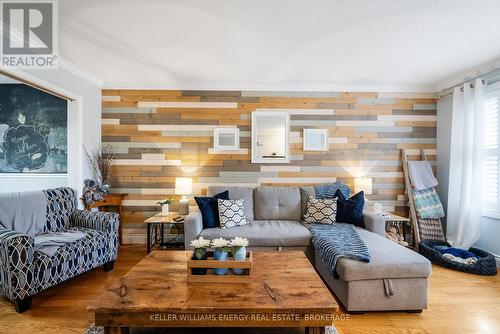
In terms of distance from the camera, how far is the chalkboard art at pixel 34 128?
404cm

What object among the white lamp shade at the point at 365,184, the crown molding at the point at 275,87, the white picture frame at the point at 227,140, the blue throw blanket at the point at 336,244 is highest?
the crown molding at the point at 275,87

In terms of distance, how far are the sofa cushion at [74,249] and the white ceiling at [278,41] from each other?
2050mm

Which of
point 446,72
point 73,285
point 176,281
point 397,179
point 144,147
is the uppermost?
point 446,72

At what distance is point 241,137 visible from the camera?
396 centimetres

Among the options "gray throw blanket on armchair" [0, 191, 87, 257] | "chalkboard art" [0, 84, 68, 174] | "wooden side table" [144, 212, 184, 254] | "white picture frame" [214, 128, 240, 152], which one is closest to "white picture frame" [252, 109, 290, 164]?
"white picture frame" [214, 128, 240, 152]

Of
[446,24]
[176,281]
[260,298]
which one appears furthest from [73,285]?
[446,24]

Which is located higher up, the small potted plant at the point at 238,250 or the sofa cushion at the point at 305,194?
the sofa cushion at the point at 305,194

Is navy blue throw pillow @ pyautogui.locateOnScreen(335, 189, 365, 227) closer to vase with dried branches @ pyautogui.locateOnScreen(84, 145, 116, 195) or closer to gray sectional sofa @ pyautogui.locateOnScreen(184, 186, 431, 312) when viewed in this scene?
gray sectional sofa @ pyautogui.locateOnScreen(184, 186, 431, 312)

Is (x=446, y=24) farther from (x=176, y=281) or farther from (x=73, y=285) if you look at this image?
(x=73, y=285)

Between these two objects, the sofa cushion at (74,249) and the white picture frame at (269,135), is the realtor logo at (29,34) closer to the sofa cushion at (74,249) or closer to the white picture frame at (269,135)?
the sofa cushion at (74,249)

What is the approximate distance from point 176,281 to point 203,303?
13.6 inches

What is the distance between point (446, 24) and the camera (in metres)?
2.28

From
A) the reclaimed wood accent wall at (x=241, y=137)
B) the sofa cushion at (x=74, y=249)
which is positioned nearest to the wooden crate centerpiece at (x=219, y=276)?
the sofa cushion at (x=74, y=249)

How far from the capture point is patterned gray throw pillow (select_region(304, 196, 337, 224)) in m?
3.25
